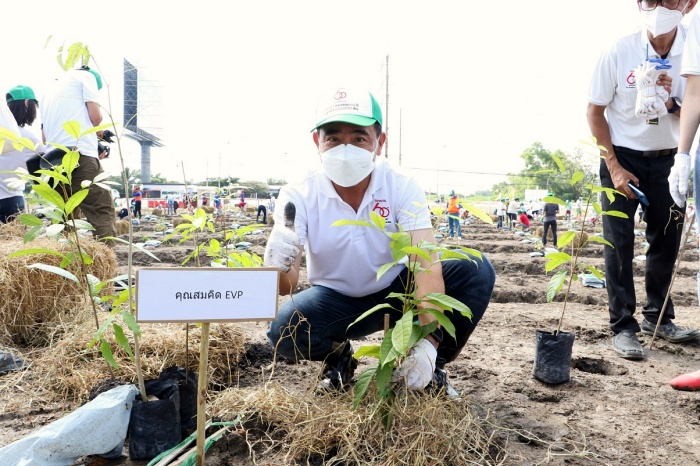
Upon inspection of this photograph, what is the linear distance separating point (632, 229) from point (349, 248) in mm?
1561

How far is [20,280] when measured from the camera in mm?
2463

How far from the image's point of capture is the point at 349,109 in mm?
1635

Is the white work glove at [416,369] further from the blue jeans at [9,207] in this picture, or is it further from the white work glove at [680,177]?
the blue jeans at [9,207]

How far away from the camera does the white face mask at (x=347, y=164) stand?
1646 millimetres

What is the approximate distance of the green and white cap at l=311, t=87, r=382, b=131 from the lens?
1.62 metres

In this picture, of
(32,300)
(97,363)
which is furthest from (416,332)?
(32,300)

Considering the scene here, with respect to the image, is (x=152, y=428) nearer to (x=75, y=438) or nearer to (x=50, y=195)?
(x=75, y=438)

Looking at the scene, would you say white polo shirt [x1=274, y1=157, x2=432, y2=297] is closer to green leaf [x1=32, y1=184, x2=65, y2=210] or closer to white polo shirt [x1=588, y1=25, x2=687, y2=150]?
green leaf [x1=32, y1=184, x2=65, y2=210]

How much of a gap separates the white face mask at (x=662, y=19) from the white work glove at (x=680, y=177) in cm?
71

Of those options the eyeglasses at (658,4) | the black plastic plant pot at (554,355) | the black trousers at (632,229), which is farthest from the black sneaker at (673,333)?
the eyeglasses at (658,4)

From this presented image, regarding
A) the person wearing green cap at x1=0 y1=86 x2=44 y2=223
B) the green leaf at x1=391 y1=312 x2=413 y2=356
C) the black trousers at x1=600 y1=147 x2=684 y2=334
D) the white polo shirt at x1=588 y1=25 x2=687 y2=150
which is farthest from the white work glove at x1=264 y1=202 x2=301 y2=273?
the person wearing green cap at x1=0 y1=86 x2=44 y2=223

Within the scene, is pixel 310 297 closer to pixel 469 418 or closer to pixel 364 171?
pixel 364 171

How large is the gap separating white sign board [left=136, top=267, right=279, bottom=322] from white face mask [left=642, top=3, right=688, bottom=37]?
225 centimetres

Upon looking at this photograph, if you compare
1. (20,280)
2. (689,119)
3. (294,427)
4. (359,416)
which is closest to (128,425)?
(294,427)
